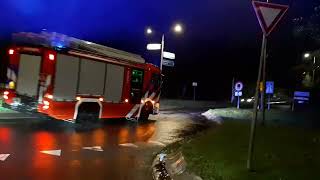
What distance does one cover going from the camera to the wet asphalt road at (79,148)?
962 centimetres

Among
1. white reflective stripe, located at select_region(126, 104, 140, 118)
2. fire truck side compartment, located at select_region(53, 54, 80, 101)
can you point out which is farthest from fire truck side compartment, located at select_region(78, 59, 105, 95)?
white reflective stripe, located at select_region(126, 104, 140, 118)

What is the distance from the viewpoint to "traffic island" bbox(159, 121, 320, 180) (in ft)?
29.9

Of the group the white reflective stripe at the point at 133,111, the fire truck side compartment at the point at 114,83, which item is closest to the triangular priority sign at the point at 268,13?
the fire truck side compartment at the point at 114,83

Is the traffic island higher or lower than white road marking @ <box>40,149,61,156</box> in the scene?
higher

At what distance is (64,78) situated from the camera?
695 inches

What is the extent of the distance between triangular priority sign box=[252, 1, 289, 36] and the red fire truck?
9.99m

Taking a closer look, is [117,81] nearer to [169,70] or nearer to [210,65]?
[169,70]

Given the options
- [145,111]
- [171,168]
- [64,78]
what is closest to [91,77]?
[64,78]

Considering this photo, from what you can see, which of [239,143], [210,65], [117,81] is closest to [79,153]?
[239,143]

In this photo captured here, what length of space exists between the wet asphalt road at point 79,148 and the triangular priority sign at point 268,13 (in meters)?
3.89

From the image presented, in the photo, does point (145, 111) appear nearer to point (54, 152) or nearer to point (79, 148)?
point (79, 148)

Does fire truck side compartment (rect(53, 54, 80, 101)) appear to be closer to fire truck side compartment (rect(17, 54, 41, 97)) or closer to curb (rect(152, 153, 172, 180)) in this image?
fire truck side compartment (rect(17, 54, 41, 97))

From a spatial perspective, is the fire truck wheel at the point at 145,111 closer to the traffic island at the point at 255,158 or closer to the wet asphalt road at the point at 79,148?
the wet asphalt road at the point at 79,148

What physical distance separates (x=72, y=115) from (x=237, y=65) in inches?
2240
